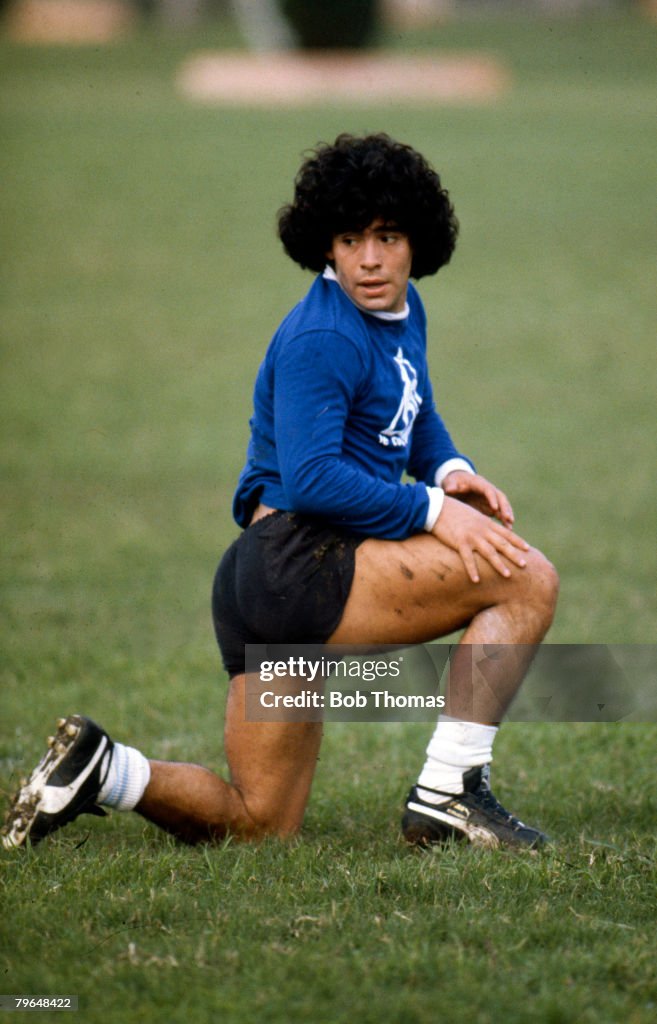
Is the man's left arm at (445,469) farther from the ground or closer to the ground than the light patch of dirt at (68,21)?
closer to the ground

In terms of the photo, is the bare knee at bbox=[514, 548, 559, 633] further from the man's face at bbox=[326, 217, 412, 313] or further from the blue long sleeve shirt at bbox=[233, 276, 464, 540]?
the man's face at bbox=[326, 217, 412, 313]

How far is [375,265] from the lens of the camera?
3.91 metres

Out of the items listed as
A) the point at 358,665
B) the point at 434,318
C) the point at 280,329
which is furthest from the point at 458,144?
the point at 280,329

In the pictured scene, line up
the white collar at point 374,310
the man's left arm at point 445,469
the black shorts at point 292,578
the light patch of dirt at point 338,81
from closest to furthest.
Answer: the black shorts at point 292,578 < the white collar at point 374,310 < the man's left arm at point 445,469 < the light patch of dirt at point 338,81

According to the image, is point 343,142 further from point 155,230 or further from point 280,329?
point 155,230

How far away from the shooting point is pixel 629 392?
12.8 metres

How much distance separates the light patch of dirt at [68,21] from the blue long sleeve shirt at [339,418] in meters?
36.7

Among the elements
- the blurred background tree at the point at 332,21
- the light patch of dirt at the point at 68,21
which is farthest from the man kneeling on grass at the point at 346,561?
the light patch of dirt at the point at 68,21

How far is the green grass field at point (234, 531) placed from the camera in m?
3.10

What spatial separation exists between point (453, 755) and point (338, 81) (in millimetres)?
29088

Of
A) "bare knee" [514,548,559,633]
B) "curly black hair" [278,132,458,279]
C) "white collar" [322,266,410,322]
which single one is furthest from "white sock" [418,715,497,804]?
"curly black hair" [278,132,458,279]

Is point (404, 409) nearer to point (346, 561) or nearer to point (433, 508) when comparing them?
point (433, 508)

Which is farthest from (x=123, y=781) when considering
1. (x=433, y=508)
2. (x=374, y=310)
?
(x=374, y=310)
